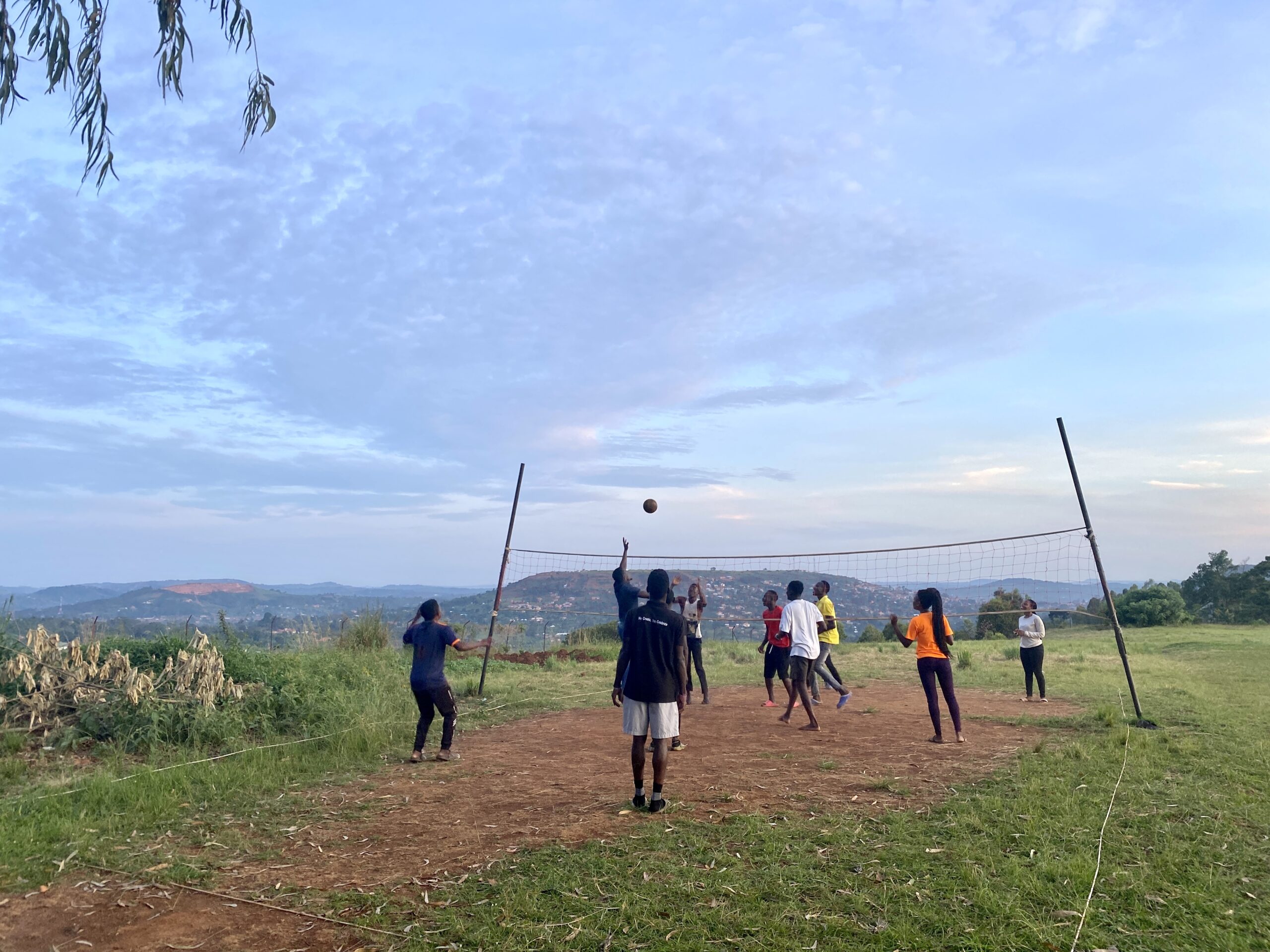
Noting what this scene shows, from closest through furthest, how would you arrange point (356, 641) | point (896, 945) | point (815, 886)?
1. point (896, 945)
2. point (815, 886)
3. point (356, 641)

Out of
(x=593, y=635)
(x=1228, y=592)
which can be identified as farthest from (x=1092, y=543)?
(x=1228, y=592)

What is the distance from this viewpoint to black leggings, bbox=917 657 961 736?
859cm

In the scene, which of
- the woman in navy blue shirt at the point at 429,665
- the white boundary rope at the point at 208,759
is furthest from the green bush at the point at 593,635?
the woman in navy blue shirt at the point at 429,665

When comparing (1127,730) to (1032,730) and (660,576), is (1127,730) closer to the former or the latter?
(1032,730)

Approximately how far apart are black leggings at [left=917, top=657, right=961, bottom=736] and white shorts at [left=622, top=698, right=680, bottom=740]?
3.65 meters

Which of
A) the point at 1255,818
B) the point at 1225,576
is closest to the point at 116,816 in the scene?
the point at 1255,818

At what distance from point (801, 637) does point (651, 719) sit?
12.5 feet

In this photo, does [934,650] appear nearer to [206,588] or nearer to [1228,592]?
[1228,592]

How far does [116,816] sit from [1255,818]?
8.30 meters

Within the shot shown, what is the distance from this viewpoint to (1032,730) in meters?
9.48

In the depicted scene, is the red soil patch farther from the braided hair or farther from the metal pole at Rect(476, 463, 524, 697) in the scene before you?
the braided hair

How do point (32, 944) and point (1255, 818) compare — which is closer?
point (32, 944)

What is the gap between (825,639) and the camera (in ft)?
36.5

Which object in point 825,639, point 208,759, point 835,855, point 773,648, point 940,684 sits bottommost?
point 835,855
